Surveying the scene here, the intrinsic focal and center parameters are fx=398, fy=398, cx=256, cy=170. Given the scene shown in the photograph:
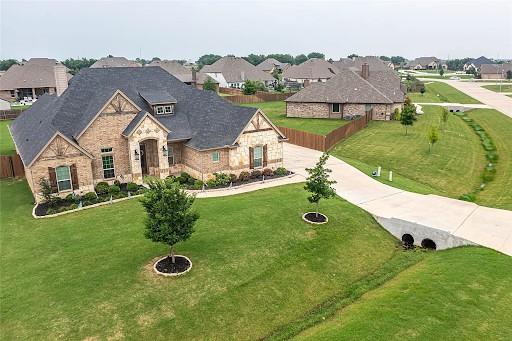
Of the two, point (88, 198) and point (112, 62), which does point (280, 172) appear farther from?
point (112, 62)

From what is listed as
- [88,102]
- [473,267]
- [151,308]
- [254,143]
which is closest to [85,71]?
[88,102]

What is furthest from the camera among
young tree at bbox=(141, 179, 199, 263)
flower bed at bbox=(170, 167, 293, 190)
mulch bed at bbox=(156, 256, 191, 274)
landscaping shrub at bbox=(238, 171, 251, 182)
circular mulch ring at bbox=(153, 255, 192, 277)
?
landscaping shrub at bbox=(238, 171, 251, 182)

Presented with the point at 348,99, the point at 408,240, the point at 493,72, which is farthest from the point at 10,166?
the point at 493,72

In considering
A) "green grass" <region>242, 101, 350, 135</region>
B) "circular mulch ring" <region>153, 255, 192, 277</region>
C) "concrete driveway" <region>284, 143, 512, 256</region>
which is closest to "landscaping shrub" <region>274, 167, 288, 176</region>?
"concrete driveway" <region>284, 143, 512, 256</region>

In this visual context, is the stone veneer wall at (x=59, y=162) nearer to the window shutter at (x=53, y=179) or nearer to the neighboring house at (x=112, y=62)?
the window shutter at (x=53, y=179)

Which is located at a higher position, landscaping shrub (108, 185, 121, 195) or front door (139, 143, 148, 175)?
front door (139, 143, 148, 175)

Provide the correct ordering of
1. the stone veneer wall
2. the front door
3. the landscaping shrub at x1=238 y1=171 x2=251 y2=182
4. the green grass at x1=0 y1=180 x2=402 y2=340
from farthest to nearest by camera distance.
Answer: the front door, the landscaping shrub at x1=238 y1=171 x2=251 y2=182, the stone veneer wall, the green grass at x1=0 y1=180 x2=402 y2=340

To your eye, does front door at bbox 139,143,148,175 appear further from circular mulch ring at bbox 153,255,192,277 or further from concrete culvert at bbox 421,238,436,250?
concrete culvert at bbox 421,238,436,250
